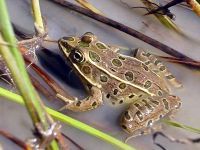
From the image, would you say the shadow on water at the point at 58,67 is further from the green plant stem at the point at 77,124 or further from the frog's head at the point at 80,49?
the green plant stem at the point at 77,124

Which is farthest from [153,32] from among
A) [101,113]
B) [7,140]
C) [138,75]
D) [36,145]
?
[36,145]

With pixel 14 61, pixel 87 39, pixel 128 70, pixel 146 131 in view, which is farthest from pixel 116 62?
pixel 14 61

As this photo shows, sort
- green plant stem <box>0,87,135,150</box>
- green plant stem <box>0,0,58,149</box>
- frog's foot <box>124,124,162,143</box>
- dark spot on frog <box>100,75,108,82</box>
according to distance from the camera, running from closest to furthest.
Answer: green plant stem <box>0,0,58,149</box> < green plant stem <box>0,87,135,150</box> < frog's foot <box>124,124,162,143</box> < dark spot on frog <box>100,75,108,82</box>

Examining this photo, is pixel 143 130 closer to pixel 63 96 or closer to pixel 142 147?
pixel 142 147

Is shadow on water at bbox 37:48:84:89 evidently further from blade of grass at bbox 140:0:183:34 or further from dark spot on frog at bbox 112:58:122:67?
blade of grass at bbox 140:0:183:34

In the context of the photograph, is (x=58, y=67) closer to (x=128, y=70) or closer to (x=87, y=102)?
(x=87, y=102)

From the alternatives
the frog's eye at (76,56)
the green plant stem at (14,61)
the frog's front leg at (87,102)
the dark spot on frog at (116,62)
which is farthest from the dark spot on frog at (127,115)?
the green plant stem at (14,61)

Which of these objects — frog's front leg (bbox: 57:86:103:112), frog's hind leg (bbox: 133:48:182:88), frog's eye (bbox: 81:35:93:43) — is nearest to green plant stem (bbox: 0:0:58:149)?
frog's front leg (bbox: 57:86:103:112)
